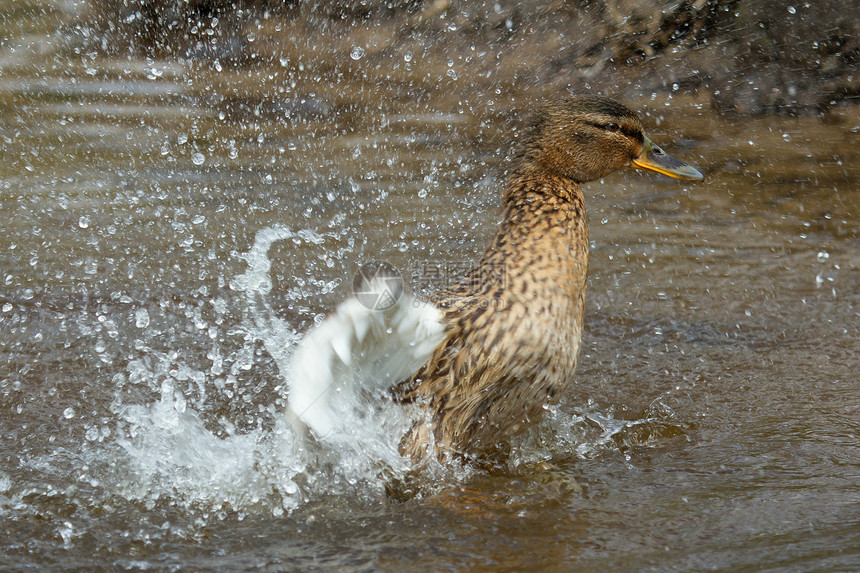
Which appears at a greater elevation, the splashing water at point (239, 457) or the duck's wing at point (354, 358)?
the duck's wing at point (354, 358)

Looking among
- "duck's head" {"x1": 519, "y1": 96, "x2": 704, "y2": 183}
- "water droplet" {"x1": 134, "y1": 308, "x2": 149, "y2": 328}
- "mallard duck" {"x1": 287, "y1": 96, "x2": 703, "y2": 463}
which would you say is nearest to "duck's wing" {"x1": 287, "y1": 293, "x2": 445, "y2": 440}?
"mallard duck" {"x1": 287, "y1": 96, "x2": 703, "y2": 463}

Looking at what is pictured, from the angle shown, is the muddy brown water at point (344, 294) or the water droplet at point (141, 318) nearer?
the muddy brown water at point (344, 294)

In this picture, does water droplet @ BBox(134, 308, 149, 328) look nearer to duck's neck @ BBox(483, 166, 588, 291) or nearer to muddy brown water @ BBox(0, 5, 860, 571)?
muddy brown water @ BBox(0, 5, 860, 571)

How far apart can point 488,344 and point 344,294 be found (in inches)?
66.1

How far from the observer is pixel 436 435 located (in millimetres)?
3219

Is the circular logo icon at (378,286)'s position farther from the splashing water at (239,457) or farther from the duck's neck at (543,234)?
the duck's neck at (543,234)

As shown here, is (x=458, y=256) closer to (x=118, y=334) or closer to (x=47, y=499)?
(x=118, y=334)

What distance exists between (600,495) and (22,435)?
213 centimetres

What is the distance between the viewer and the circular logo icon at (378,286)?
253cm

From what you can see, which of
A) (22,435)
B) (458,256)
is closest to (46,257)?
(22,435)

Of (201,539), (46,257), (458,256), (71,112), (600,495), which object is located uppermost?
(71,112)

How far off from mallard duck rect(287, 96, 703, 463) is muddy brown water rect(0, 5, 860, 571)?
21 cm

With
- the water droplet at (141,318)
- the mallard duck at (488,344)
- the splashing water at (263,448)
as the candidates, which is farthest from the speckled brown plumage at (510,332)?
the water droplet at (141,318)

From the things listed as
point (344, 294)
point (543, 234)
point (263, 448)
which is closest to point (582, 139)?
point (543, 234)
